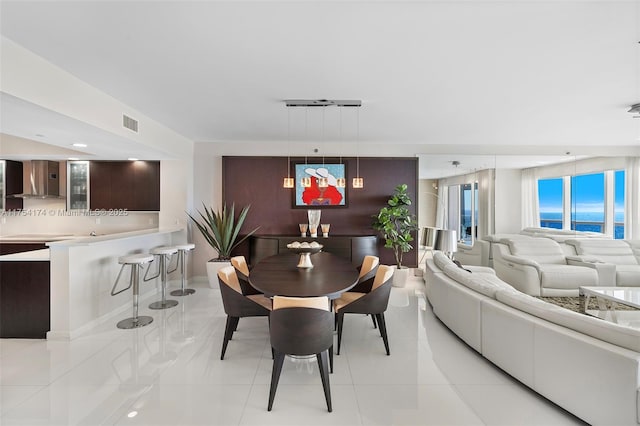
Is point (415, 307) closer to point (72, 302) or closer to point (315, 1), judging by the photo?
point (315, 1)

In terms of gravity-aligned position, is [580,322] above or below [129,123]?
below

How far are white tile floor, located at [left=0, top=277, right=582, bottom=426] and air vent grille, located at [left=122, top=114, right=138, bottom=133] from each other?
8.18 feet

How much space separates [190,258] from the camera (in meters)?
5.71

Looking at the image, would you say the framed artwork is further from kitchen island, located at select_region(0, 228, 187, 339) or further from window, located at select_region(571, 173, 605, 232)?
window, located at select_region(571, 173, 605, 232)

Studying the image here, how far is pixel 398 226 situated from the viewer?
5.66 metres

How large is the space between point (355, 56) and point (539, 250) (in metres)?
4.95

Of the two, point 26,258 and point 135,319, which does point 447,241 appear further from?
point 26,258

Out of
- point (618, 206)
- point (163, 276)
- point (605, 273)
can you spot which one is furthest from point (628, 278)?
point (163, 276)

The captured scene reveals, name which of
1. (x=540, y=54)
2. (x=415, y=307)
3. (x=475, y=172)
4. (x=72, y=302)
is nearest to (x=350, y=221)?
(x=415, y=307)

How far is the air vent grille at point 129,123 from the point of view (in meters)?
3.64

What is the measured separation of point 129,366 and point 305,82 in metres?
3.17

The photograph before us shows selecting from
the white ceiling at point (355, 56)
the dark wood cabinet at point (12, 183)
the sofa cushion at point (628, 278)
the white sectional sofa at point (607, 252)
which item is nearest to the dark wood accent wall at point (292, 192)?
the white ceiling at point (355, 56)

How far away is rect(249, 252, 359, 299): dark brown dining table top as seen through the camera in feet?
7.97

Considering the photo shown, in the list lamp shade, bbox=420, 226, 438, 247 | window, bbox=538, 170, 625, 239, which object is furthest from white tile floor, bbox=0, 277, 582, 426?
window, bbox=538, 170, 625, 239
